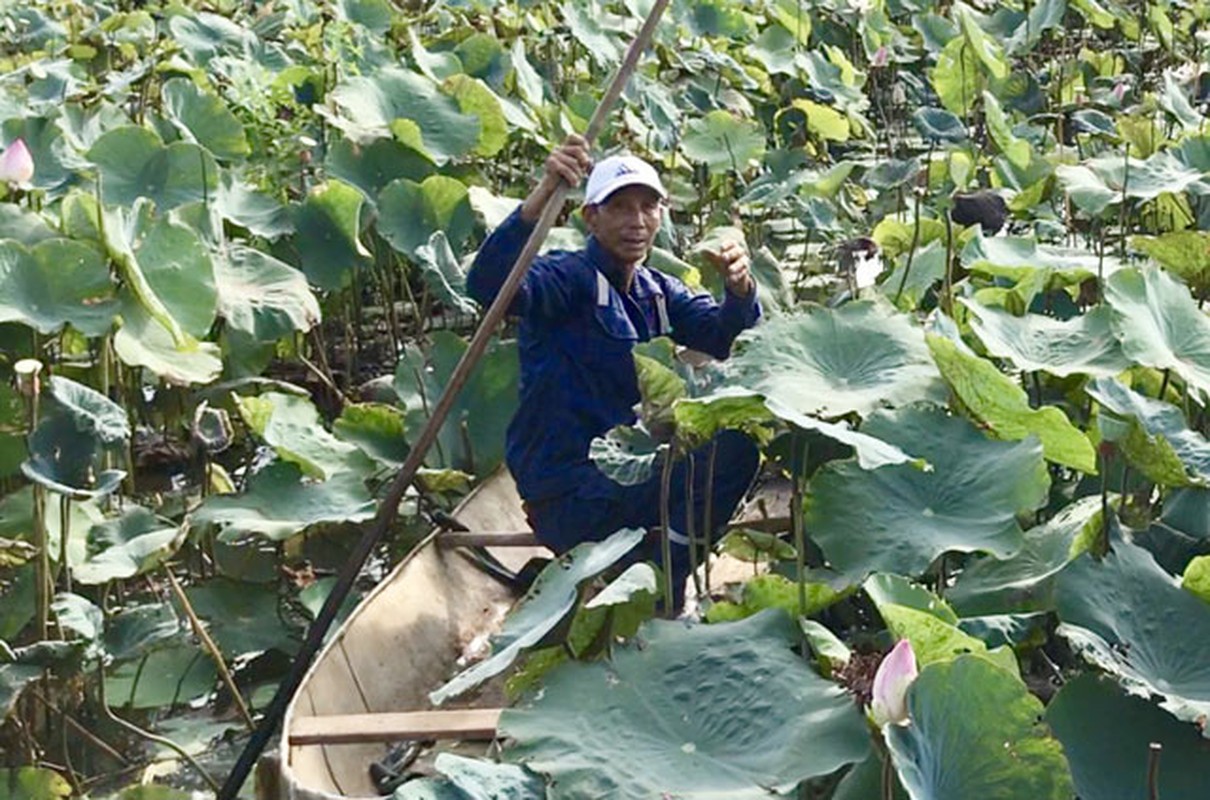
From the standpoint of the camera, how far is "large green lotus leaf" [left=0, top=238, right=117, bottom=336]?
4.00 metres

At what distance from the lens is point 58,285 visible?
4.04m

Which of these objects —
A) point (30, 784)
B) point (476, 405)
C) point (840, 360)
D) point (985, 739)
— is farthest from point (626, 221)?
point (985, 739)

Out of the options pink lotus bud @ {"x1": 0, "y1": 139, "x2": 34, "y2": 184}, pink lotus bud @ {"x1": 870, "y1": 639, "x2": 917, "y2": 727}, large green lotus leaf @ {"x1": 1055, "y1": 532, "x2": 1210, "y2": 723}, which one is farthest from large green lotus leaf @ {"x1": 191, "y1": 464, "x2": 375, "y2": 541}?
pink lotus bud @ {"x1": 870, "y1": 639, "x2": 917, "y2": 727}

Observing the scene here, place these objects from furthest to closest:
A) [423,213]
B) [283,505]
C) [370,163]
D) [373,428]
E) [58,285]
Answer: [370,163] → [423,213] → [373,428] → [58,285] → [283,505]

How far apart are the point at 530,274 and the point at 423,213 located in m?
1.50

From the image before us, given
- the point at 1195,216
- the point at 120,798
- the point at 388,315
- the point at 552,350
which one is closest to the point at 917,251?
the point at 1195,216

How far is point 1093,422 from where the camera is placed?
354 cm

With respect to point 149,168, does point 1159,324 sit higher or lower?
higher

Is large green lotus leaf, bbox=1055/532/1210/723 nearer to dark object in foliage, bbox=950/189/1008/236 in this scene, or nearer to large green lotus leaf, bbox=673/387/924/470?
large green lotus leaf, bbox=673/387/924/470

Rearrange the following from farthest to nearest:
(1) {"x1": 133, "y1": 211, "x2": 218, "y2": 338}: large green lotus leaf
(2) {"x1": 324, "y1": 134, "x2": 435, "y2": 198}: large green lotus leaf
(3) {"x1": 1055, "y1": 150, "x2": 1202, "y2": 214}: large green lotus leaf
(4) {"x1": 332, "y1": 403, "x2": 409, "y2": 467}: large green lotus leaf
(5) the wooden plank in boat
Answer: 1. (2) {"x1": 324, "y1": 134, "x2": 435, "y2": 198}: large green lotus leaf
2. (3) {"x1": 1055, "y1": 150, "x2": 1202, "y2": 214}: large green lotus leaf
3. (4) {"x1": 332, "y1": 403, "x2": 409, "y2": 467}: large green lotus leaf
4. (1) {"x1": 133, "y1": 211, "x2": 218, "y2": 338}: large green lotus leaf
5. (5) the wooden plank in boat

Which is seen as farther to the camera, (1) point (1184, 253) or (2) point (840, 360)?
(1) point (1184, 253)

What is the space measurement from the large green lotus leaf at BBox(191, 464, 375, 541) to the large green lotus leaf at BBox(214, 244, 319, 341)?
0.63m

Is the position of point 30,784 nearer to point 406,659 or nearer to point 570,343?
point 406,659

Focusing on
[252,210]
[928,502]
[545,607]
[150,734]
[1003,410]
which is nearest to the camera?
[545,607]
